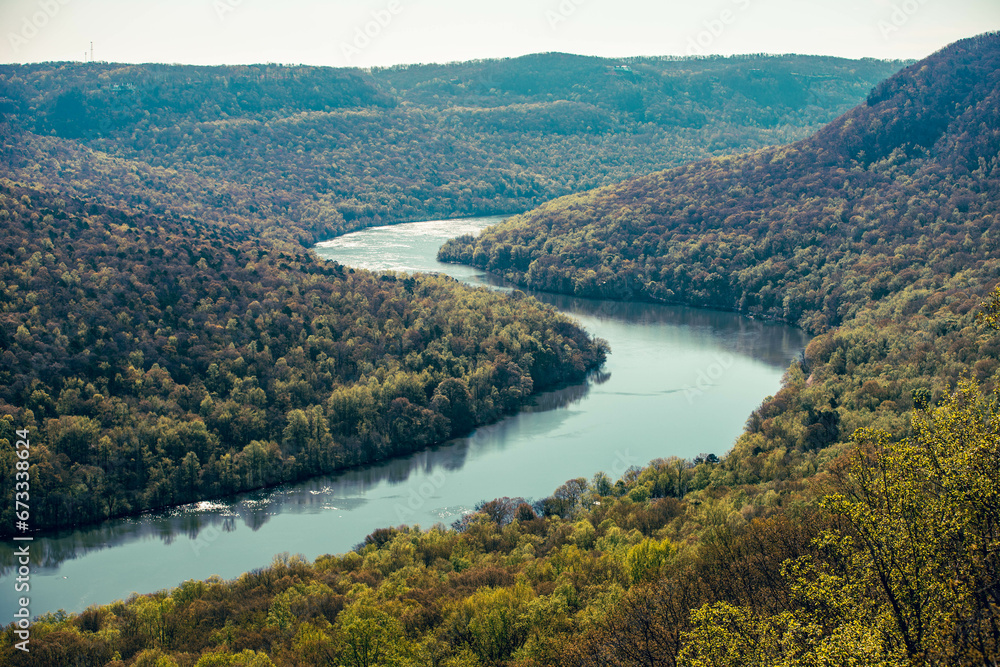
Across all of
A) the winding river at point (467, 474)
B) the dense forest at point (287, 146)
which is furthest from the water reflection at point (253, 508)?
the dense forest at point (287, 146)

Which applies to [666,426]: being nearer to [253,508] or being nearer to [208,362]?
[253,508]

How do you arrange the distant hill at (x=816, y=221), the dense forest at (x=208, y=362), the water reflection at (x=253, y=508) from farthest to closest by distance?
the distant hill at (x=816, y=221) < the dense forest at (x=208, y=362) < the water reflection at (x=253, y=508)

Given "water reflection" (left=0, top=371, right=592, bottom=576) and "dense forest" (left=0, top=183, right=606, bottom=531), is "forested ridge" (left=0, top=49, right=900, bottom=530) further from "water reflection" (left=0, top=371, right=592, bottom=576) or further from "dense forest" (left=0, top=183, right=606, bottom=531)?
"water reflection" (left=0, top=371, right=592, bottom=576)

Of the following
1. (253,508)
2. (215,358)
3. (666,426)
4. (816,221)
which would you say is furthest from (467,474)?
(816,221)

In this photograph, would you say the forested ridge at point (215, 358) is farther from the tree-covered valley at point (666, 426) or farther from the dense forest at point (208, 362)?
the tree-covered valley at point (666, 426)

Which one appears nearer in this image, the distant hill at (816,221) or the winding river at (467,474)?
the winding river at (467,474)

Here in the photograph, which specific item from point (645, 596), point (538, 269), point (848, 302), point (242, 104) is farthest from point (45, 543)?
point (242, 104)
